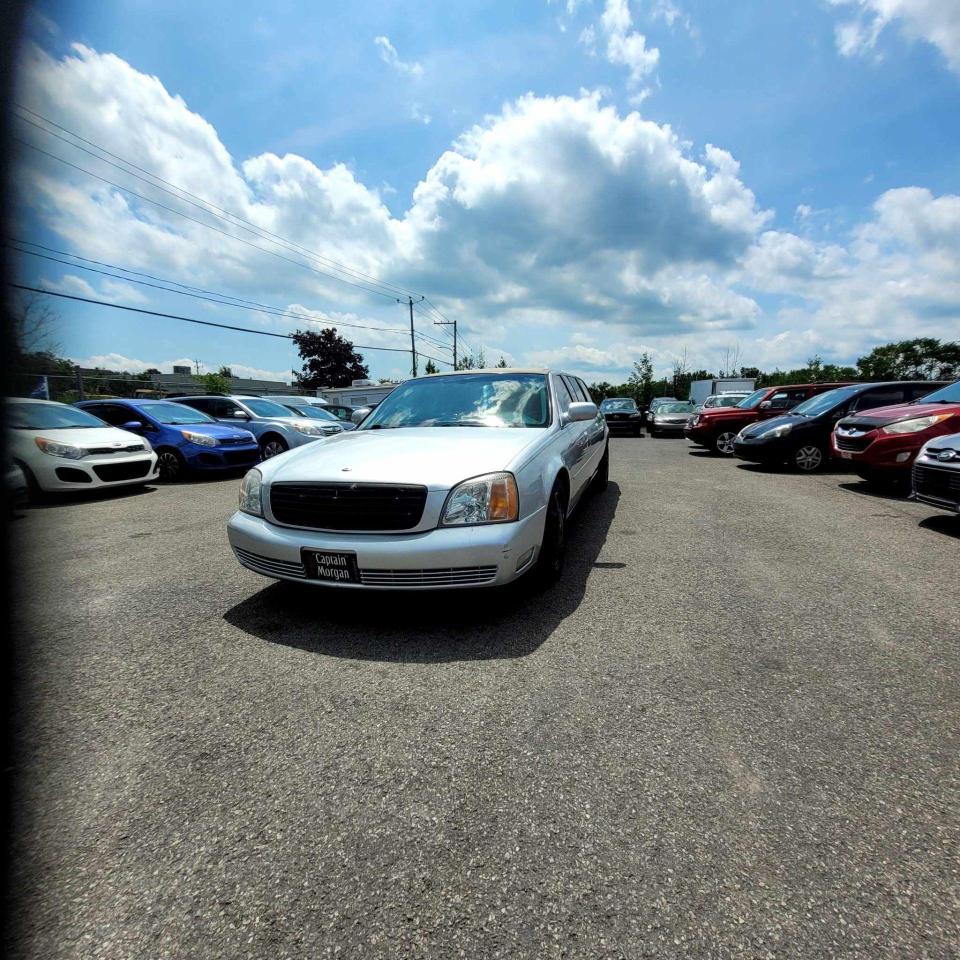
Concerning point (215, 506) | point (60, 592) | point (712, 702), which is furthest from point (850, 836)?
point (215, 506)

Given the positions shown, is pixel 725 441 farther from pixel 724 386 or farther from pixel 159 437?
pixel 724 386

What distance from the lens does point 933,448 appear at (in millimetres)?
4887

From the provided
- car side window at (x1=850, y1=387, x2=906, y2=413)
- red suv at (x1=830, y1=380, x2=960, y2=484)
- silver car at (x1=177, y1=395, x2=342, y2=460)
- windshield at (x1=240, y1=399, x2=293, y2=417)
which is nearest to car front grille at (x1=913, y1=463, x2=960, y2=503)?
red suv at (x1=830, y1=380, x2=960, y2=484)

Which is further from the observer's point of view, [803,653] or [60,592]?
[60,592]

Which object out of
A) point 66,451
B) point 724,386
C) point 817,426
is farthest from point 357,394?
point 817,426

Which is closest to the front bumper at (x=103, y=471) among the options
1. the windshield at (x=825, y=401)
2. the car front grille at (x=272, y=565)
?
the car front grille at (x=272, y=565)

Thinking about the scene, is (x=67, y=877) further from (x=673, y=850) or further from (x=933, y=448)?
(x=933, y=448)

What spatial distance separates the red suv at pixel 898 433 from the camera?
6.23 m

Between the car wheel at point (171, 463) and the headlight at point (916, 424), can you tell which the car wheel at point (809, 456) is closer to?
the headlight at point (916, 424)

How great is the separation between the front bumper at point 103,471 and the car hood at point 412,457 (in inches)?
191

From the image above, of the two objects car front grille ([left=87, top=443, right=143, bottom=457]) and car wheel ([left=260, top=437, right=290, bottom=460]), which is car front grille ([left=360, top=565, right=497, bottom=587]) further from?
car wheel ([left=260, top=437, right=290, bottom=460])

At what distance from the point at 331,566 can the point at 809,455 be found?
9317 mm

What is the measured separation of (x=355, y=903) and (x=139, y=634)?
225 cm

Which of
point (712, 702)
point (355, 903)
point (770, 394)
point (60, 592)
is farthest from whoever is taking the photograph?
point (770, 394)
